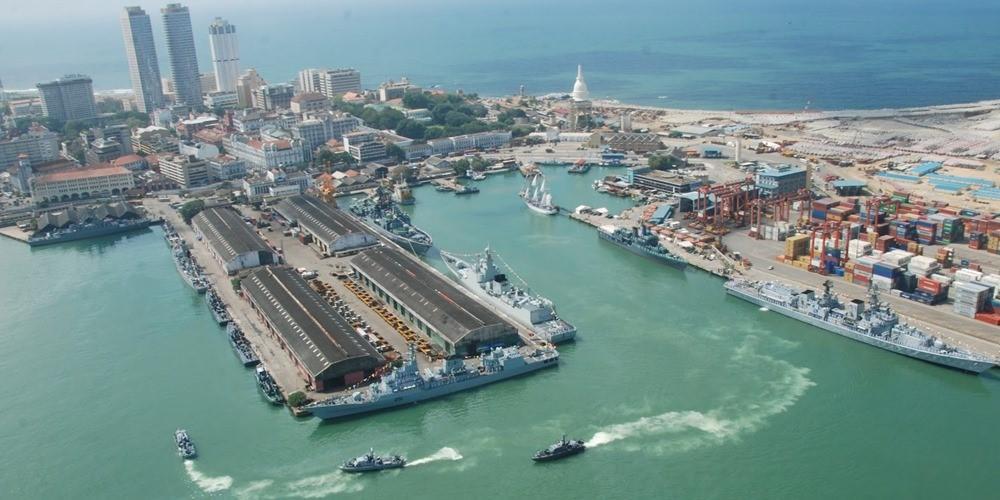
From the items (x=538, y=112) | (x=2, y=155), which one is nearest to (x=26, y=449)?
(x=2, y=155)

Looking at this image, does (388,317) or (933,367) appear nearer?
(933,367)

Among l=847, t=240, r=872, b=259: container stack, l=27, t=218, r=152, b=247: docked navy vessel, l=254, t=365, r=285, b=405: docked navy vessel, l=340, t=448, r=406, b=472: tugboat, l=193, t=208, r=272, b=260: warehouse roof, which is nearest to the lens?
l=340, t=448, r=406, b=472: tugboat

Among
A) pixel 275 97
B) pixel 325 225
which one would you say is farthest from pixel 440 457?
pixel 275 97

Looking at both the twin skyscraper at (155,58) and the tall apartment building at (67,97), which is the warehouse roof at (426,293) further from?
Result: the twin skyscraper at (155,58)

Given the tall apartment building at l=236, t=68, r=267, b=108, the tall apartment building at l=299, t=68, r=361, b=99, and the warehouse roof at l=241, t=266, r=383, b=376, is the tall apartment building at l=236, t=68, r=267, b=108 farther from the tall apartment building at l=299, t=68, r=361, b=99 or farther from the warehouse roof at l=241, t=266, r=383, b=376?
the warehouse roof at l=241, t=266, r=383, b=376

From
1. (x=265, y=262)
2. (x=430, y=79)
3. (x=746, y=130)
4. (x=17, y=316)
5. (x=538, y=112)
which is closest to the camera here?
(x=17, y=316)

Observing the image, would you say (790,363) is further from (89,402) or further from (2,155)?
(2,155)

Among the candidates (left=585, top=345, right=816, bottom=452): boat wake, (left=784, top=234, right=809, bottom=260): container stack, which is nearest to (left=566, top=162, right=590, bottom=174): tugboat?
(left=784, top=234, right=809, bottom=260): container stack

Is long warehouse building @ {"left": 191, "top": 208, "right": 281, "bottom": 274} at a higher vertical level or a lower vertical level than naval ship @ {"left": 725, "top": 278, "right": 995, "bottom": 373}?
higher
